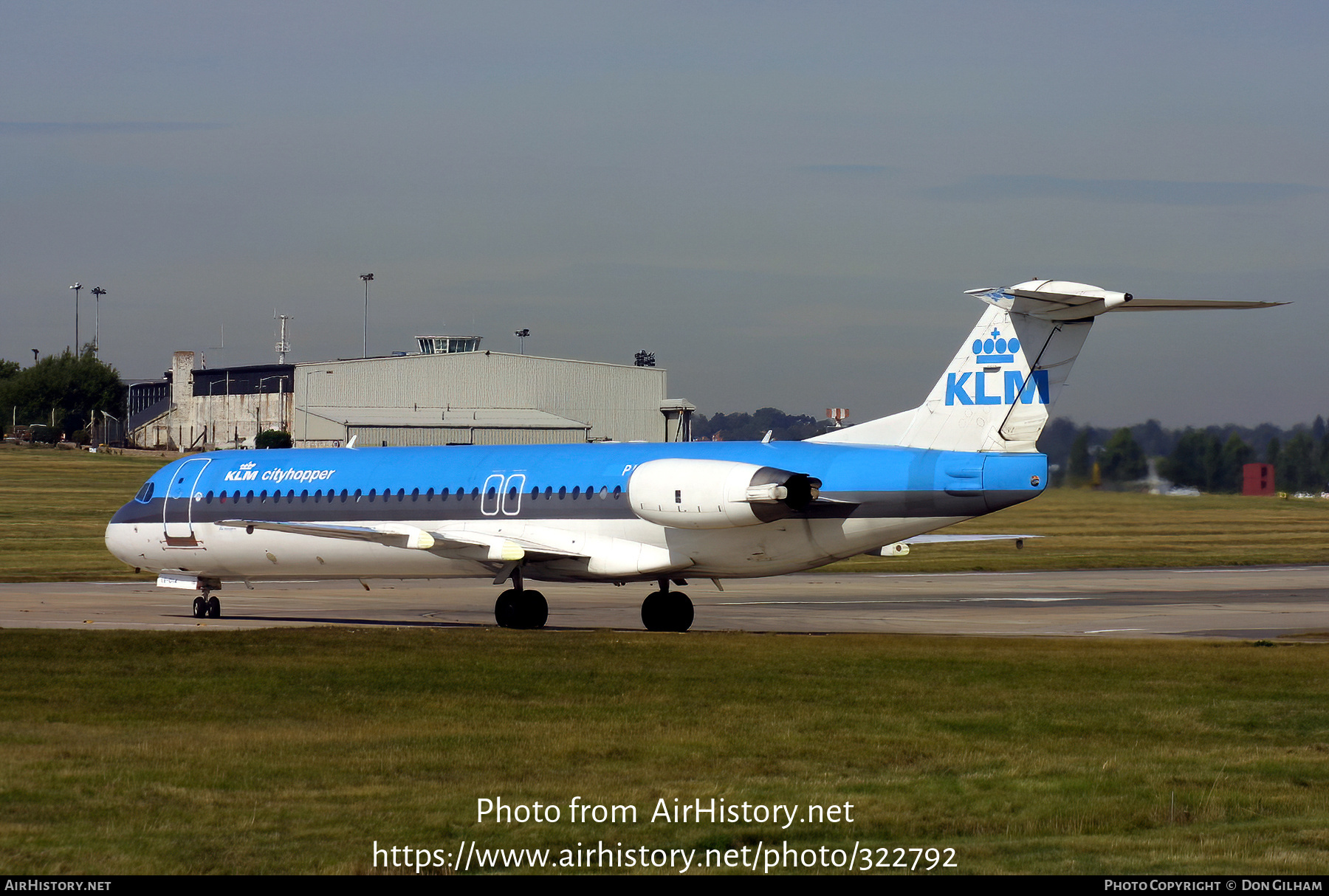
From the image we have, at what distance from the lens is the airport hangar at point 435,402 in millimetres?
86875

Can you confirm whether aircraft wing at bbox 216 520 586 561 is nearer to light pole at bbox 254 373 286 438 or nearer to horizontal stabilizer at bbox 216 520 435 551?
horizontal stabilizer at bbox 216 520 435 551

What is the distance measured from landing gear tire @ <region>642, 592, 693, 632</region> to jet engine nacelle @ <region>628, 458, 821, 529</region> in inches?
82.0

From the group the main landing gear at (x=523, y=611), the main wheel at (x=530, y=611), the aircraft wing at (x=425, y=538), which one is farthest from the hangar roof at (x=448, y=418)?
the main wheel at (x=530, y=611)

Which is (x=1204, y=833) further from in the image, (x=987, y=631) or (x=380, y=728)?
A: (x=987, y=631)

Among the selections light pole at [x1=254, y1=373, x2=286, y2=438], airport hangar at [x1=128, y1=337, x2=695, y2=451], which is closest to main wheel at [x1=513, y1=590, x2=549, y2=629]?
airport hangar at [x1=128, y1=337, x2=695, y2=451]

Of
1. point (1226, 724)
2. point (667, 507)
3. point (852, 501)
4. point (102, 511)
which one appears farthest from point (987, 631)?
point (102, 511)

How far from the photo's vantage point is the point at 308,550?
29578mm

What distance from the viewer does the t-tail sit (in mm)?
23062

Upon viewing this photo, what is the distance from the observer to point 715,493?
24.5m

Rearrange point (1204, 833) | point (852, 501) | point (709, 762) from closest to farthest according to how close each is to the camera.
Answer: point (1204, 833) → point (709, 762) → point (852, 501)

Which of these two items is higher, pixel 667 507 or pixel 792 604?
pixel 667 507

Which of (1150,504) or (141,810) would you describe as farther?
(1150,504)

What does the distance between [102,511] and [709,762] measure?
61.7m

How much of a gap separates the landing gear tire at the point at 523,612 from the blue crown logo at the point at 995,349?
8.95 m
